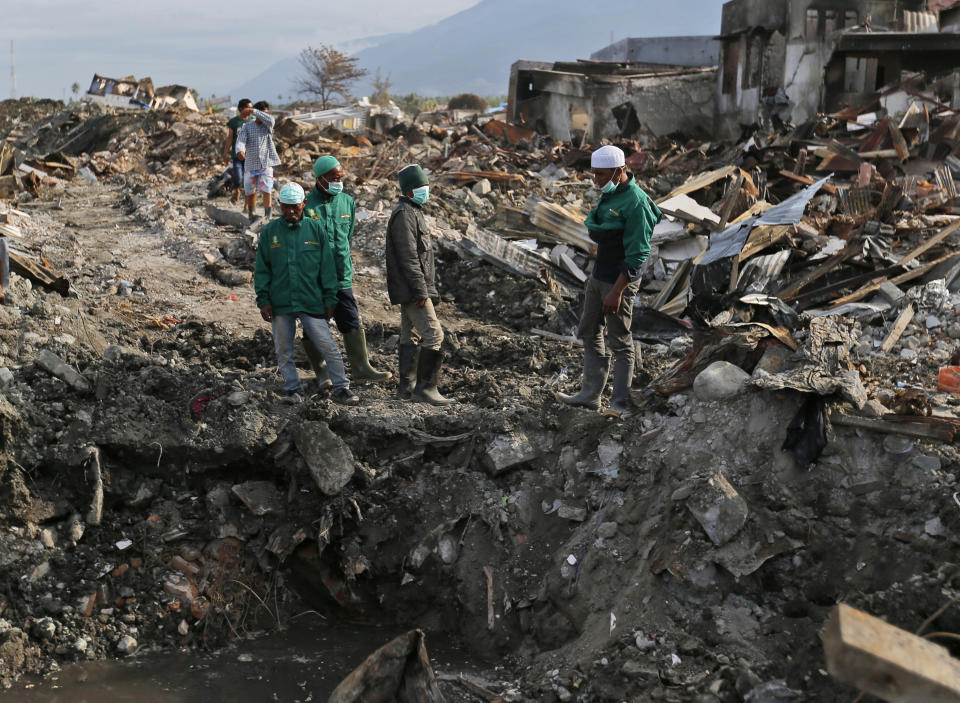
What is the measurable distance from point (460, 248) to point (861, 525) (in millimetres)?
6391

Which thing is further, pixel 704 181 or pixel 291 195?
pixel 704 181

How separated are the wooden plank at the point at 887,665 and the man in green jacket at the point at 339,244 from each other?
4431 millimetres

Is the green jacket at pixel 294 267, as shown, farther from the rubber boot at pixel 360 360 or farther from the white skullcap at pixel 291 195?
the rubber boot at pixel 360 360

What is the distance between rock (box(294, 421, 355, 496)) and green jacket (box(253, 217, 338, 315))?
0.88 meters

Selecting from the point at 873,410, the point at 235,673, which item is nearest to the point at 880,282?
the point at 873,410

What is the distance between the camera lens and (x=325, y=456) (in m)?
6.07

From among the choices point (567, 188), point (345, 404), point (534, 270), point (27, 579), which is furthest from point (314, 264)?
point (567, 188)

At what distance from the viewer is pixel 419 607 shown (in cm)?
586

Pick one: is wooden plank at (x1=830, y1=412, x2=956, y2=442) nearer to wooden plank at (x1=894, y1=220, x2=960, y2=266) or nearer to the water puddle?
the water puddle

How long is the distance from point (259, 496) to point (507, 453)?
181cm

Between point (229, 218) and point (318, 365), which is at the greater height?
point (229, 218)

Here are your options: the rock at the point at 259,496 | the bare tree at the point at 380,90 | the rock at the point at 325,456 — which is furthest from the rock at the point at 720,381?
the bare tree at the point at 380,90

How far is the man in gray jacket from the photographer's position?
6.06m

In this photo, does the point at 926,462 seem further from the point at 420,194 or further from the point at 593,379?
the point at 420,194
